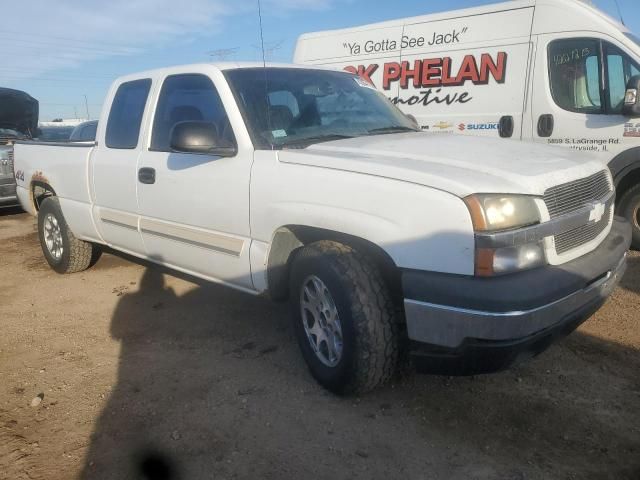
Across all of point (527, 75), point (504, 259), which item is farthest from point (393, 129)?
point (527, 75)

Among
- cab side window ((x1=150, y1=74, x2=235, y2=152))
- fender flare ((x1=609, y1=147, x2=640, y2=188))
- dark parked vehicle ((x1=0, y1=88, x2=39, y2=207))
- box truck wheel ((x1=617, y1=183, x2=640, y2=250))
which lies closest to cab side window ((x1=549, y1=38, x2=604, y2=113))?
fender flare ((x1=609, y1=147, x2=640, y2=188))

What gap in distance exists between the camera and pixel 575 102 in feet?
19.3

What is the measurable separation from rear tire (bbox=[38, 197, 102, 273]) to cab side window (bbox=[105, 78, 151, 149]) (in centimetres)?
135

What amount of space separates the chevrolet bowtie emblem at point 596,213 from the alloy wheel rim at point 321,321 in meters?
1.42

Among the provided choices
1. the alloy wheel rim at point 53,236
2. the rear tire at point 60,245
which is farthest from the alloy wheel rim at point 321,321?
the alloy wheel rim at point 53,236

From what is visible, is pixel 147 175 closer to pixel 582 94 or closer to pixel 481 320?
pixel 481 320

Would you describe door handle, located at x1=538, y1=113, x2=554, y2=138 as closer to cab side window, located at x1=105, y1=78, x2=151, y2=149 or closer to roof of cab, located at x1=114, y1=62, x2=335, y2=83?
roof of cab, located at x1=114, y1=62, x2=335, y2=83

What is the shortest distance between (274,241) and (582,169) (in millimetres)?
1765

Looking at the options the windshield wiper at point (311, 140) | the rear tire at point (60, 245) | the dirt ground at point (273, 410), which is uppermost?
the windshield wiper at point (311, 140)

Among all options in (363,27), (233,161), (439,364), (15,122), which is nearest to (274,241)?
(233,161)

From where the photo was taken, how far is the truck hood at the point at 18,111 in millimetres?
11408

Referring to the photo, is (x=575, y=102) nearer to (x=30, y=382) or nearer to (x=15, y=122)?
(x=30, y=382)

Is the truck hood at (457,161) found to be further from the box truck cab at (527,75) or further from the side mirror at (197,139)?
the box truck cab at (527,75)

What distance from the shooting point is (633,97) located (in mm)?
5320
